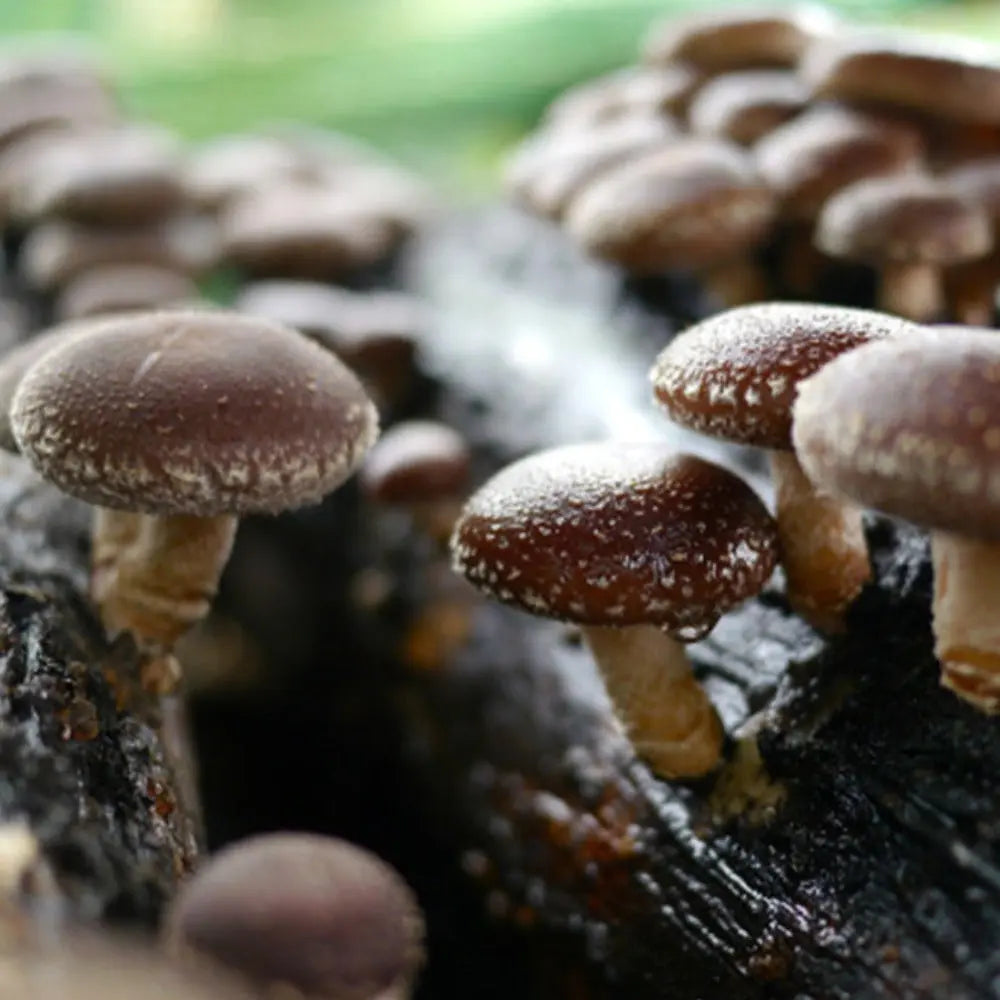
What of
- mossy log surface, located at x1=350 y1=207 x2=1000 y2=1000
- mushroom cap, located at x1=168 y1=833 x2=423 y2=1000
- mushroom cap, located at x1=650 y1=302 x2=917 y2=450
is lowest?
mossy log surface, located at x1=350 y1=207 x2=1000 y2=1000

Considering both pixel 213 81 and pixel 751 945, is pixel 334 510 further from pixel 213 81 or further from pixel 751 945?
pixel 213 81

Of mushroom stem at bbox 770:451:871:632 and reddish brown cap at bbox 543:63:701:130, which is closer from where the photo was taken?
mushroom stem at bbox 770:451:871:632

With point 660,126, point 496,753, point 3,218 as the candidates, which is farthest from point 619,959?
point 3,218

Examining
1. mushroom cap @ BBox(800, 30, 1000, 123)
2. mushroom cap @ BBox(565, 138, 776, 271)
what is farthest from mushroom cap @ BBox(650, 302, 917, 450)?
mushroom cap @ BBox(800, 30, 1000, 123)

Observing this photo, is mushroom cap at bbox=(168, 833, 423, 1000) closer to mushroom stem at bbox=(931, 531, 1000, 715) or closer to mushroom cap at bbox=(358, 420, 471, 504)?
mushroom stem at bbox=(931, 531, 1000, 715)

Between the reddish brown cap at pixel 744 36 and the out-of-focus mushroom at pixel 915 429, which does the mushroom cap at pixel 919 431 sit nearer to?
the out-of-focus mushroom at pixel 915 429

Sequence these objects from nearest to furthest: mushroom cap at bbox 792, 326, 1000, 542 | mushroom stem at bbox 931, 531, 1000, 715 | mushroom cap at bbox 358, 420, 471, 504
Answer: mushroom cap at bbox 792, 326, 1000, 542, mushroom stem at bbox 931, 531, 1000, 715, mushroom cap at bbox 358, 420, 471, 504

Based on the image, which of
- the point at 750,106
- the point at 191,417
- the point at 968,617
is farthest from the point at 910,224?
the point at 191,417
